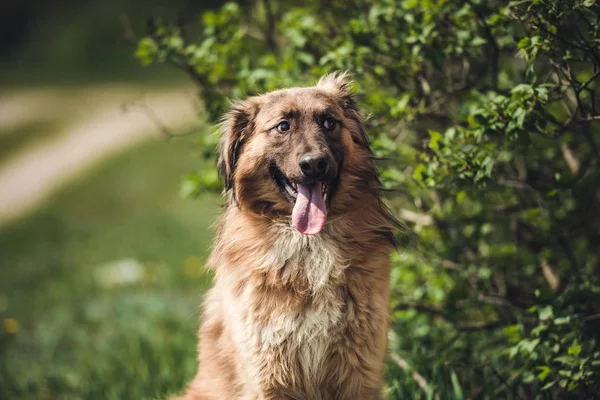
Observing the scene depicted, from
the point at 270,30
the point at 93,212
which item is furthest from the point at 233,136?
the point at 93,212

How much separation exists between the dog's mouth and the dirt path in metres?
11.9

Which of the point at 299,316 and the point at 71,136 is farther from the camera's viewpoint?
the point at 71,136

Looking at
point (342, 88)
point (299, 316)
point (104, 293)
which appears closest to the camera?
point (299, 316)

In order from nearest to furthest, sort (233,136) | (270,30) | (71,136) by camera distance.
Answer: (233,136)
(270,30)
(71,136)

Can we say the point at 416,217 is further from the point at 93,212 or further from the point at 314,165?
the point at 93,212

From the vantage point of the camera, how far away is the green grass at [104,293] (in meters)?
4.93

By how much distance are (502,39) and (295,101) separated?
1.51 metres

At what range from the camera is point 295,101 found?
11.0 ft

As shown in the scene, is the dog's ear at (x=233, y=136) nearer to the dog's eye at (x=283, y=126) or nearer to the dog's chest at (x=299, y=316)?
the dog's eye at (x=283, y=126)

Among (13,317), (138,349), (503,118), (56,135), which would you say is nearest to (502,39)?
(503,118)

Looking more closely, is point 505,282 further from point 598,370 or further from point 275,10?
point 275,10

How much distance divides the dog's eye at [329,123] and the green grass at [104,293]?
1.10 meters

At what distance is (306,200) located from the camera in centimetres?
314

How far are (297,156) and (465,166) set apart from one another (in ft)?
2.82
